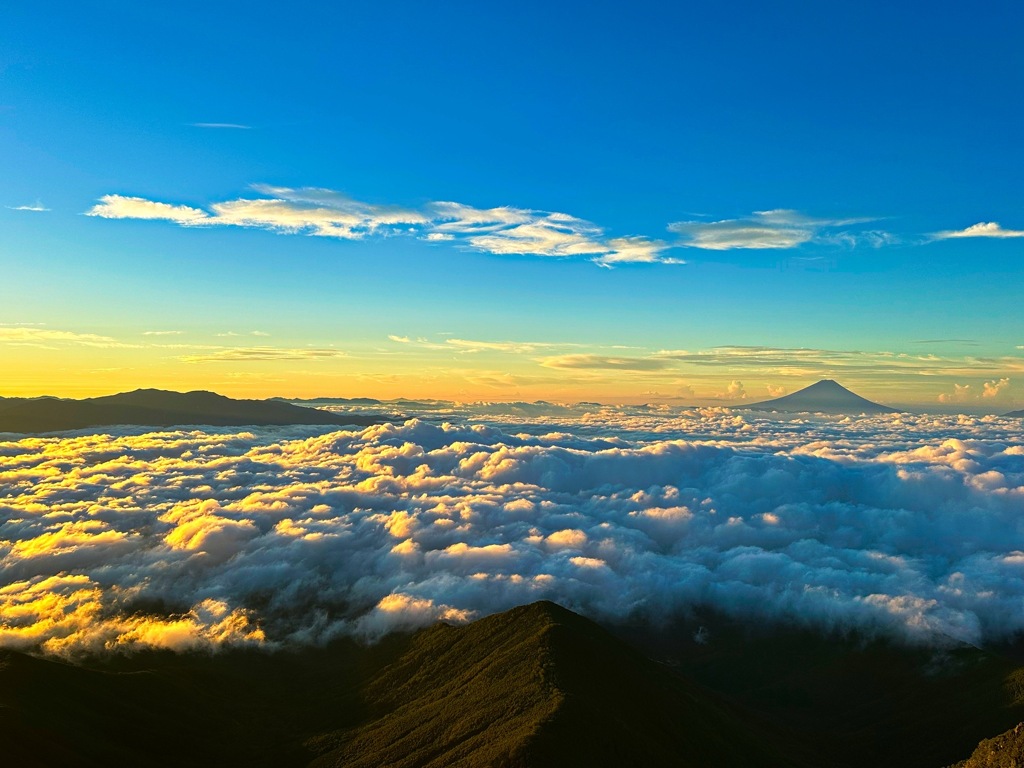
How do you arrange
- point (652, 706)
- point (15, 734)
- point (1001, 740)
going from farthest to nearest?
point (652, 706), point (15, 734), point (1001, 740)

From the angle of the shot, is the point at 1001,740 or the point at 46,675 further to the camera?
the point at 46,675

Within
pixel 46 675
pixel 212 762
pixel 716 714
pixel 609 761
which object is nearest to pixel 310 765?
pixel 212 762

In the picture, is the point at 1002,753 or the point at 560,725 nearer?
the point at 1002,753

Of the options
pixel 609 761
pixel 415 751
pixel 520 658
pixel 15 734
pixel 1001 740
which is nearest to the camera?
pixel 1001 740

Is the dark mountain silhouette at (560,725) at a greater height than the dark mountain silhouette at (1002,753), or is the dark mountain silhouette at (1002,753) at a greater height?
the dark mountain silhouette at (1002,753)

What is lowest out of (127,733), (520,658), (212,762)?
(212,762)

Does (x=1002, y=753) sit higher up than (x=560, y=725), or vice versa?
(x=1002, y=753)

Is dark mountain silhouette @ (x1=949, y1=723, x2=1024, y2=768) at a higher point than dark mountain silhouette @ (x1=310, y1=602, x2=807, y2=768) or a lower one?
higher

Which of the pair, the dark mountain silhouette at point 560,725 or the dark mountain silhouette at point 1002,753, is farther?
the dark mountain silhouette at point 560,725

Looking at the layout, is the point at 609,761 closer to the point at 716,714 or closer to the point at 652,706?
the point at 652,706

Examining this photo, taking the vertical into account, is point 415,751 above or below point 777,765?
above

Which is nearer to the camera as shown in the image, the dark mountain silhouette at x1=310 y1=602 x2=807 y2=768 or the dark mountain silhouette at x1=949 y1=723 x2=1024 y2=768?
the dark mountain silhouette at x1=949 y1=723 x2=1024 y2=768
